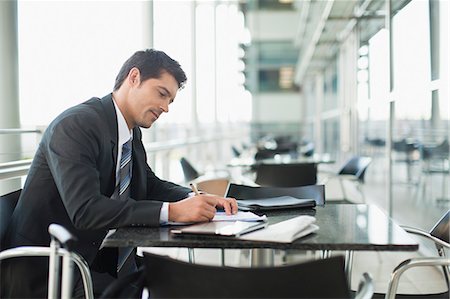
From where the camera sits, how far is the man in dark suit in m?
1.58

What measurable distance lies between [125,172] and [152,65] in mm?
384

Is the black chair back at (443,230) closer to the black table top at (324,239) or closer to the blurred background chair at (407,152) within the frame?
the black table top at (324,239)

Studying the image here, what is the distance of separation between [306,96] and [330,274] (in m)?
18.3

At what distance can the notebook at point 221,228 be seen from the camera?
146 cm

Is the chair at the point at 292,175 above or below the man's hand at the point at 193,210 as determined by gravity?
below

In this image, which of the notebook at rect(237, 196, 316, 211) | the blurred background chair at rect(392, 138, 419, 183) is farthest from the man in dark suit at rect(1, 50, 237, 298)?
the blurred background chair at rect(392, 138, 419, 183)

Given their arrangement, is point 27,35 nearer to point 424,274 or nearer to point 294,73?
point 424,274

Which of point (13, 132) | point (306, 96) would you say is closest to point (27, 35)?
point (13, 132)

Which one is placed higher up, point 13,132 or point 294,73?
point 294,73

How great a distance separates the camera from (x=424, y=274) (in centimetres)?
363

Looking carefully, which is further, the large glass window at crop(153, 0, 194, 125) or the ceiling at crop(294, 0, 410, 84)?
the large glass window at crop(153, 0, 194, 125)

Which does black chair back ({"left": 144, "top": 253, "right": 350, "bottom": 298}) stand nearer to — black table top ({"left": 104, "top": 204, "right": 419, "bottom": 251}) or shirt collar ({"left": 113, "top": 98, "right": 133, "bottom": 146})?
black table top ({"left": 104, "top": 204, "right": 419, "bottom": 251})

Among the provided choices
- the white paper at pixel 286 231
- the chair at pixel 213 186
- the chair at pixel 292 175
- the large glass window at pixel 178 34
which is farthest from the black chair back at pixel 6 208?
the large glass window at pixel 178 34

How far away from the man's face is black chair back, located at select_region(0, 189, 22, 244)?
18.7 inches
